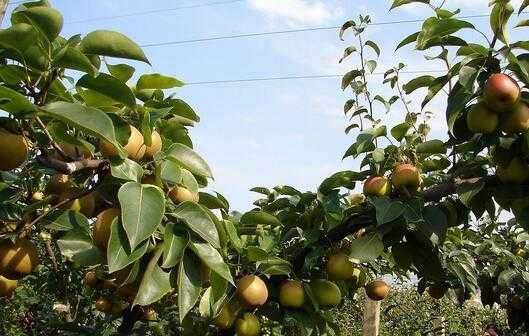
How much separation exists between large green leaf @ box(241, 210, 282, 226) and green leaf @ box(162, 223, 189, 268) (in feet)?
2.51

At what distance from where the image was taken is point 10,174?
5.31 feet

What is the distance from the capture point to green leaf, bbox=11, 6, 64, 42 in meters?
1.03

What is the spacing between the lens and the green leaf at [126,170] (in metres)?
1.15

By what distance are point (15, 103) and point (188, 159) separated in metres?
0.44

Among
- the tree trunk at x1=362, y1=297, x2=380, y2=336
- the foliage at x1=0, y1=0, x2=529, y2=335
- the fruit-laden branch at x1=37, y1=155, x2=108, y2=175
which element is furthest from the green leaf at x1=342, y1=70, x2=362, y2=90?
the tree trunk at x1=362, y1=297, x2=380, y2=336

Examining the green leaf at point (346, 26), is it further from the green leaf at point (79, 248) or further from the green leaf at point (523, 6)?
the green leaf at point (79, 248)

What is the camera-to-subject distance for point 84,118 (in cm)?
103

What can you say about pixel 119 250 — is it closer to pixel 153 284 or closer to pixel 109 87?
pixel 153 284

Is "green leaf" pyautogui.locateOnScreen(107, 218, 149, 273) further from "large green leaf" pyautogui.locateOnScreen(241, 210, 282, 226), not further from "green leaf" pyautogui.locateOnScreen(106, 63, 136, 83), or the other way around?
"large green leaf" pyautogui.locateOnScreen(241, 210, 282, 226)

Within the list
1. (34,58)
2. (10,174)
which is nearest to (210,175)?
(34,58)

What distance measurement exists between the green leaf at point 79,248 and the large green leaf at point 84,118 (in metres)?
0.37

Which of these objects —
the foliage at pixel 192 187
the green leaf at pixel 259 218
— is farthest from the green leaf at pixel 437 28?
the green leaf at pixel 259 218

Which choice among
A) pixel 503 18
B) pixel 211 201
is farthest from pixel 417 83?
pixel 211 201

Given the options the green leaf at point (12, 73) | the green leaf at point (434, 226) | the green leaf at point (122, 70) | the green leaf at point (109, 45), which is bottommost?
the green leaf at point (434, 226)
